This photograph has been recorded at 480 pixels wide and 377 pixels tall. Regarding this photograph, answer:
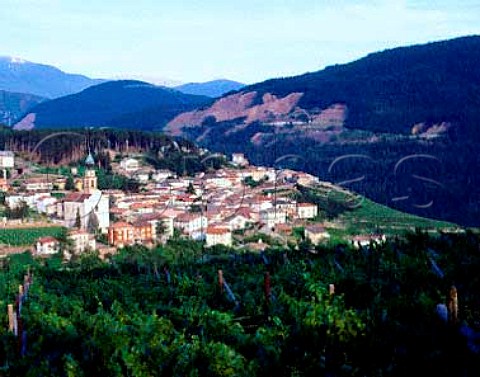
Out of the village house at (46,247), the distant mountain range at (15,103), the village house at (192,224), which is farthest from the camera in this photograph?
the distant mountain range at (15,103)

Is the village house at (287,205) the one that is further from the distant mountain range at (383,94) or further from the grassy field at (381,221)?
the distant mountain range at (383,94)

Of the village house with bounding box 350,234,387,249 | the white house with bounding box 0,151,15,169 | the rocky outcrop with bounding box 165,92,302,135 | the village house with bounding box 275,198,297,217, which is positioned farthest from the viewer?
the rocky outcrop with bounding box 165,92,302,135

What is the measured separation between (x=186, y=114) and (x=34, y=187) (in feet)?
184

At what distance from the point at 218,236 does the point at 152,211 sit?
232 inches

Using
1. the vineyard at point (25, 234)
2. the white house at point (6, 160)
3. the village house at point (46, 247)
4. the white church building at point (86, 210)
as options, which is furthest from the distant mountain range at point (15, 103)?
the village house at point (46, 247)

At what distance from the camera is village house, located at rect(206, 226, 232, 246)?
22312mm

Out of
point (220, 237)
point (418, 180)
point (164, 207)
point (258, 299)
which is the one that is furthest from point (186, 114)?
point (258, 299)

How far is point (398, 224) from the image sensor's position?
2634 centimetres

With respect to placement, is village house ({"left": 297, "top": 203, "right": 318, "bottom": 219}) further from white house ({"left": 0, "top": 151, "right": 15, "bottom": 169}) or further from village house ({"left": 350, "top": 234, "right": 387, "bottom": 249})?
white house ({"left": 0, "top": 151, "right": 15, "bottom": 169})

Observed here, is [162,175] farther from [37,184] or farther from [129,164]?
[37,184]

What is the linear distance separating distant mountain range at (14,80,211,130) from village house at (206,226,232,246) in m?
58.5

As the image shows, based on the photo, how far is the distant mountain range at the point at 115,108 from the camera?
294 feet

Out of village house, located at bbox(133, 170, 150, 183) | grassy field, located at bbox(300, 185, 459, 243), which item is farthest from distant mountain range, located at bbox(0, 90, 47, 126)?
grassy field, located at bbox(300, 185, 459, 243)

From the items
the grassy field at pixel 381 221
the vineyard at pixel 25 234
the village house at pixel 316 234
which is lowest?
the grassy field at pixel 381 221
